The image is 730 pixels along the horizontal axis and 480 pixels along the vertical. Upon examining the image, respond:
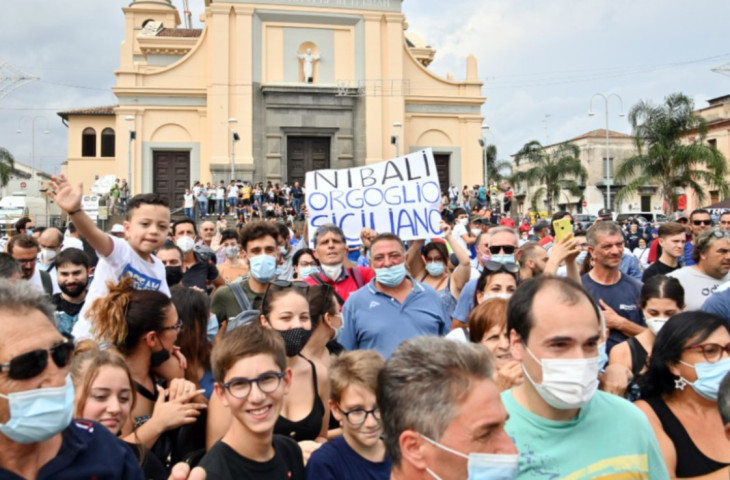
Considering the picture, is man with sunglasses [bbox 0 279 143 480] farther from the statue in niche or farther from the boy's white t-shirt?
the statue in niche

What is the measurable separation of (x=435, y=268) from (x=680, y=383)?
4.48m

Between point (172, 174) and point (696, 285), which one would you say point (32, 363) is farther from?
point (172, 174)

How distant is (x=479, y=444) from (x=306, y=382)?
7.18 ft

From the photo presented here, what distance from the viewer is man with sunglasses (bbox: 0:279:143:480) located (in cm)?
228

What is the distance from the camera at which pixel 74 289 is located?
631cm

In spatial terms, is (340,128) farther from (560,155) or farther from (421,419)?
(421,419)

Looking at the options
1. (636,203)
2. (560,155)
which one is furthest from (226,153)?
(636,203)

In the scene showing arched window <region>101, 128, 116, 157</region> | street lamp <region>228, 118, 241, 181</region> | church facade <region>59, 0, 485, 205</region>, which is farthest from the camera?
arched window <region>101, 128, 116, 157</region>

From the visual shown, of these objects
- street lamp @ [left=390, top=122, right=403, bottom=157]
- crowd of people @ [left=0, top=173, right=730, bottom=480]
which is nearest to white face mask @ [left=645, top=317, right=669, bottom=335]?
crowd of people @ [left=0, top=173, right=730, bottom=480]

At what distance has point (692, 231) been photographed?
10984 millimetres

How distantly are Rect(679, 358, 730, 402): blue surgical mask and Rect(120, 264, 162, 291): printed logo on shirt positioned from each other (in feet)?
11.0

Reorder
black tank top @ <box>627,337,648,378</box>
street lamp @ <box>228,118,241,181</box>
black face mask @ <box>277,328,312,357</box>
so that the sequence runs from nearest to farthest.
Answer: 1. black face mask @ <box>277,328,312,357</box>
2. black tank top @ <box>627,337,648,378</box>
3. street lamp @ <box>228,118,241,181</box>

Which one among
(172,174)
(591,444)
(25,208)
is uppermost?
(172,174)

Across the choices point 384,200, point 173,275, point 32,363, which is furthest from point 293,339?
point 384,200
